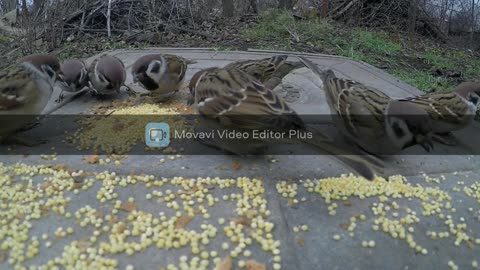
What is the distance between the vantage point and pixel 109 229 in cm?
212

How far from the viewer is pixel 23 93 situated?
2.93m

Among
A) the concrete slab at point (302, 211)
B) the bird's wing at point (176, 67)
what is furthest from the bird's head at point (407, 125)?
the bird's wing at point (176, 67)

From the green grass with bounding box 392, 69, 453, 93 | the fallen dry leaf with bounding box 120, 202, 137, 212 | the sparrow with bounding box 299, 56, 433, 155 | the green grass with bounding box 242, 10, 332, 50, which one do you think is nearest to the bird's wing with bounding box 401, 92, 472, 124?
the sparrow with bounding box 299, 56, 433, 155

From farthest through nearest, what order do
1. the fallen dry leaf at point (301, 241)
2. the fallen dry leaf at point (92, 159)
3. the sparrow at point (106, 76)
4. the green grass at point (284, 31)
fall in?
the green grass at point (284, 31) < the sparrow at point (106, 76) < the fallen dry leaf at point (92, 159) < the fallen dry leaf at point (301, 241)

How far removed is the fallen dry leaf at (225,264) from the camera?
1883 millimetres

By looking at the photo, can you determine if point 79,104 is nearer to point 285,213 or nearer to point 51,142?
point 51,142

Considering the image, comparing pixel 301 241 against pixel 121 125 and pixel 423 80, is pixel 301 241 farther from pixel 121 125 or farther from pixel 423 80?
pixel 423 80

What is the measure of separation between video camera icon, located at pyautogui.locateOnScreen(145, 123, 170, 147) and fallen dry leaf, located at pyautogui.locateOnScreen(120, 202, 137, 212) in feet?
2.52

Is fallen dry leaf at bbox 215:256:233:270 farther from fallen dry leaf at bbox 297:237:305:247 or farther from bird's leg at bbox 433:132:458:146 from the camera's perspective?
bird's leg at bbox 433:132:458:146

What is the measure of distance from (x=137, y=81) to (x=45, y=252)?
2.16 metres

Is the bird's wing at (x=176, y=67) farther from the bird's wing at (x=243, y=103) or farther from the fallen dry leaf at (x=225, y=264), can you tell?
the fallen dry leaf at (x=225, y=264)

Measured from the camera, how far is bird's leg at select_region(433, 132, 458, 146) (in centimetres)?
331

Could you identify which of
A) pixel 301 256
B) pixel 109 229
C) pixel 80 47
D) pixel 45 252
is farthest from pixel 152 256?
pixel 80 47

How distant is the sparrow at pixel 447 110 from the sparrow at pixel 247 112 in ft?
4.08
